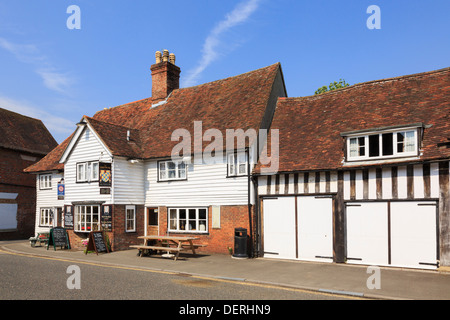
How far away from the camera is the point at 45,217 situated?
950 inches

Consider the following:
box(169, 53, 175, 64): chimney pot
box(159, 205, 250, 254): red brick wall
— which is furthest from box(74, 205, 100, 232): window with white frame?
box(169, 53, 175, 64): chimney pot

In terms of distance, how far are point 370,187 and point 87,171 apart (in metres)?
13.5

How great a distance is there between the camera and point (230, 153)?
54.6 ft

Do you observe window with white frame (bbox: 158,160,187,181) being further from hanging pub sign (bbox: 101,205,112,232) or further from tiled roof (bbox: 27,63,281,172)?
hanging pub sign (bbox: 101,205,112,232)

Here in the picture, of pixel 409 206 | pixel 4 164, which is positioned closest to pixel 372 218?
pixel 409 206

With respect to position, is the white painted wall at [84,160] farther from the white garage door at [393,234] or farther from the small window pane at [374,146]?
the small window pane at [374,146]

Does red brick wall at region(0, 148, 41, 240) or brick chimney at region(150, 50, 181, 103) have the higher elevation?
brick chimney at region(150, 50, 181, 103)

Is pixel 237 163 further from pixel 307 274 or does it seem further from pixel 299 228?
pixel 307 274

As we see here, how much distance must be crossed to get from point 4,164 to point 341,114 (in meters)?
22.9

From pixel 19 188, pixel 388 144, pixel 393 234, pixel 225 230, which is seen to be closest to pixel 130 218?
pixel 225 230

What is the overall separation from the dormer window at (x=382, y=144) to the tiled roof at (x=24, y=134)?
928 inches

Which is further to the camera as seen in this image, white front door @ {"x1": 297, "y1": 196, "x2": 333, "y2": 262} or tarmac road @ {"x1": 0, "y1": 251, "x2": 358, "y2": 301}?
white front door @ {"x1": 297, "y1": 196, "x2": 333, "y2": 262}

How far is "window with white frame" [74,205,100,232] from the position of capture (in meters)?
18.5

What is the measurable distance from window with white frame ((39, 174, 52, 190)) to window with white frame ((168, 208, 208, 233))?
10.0 meters
